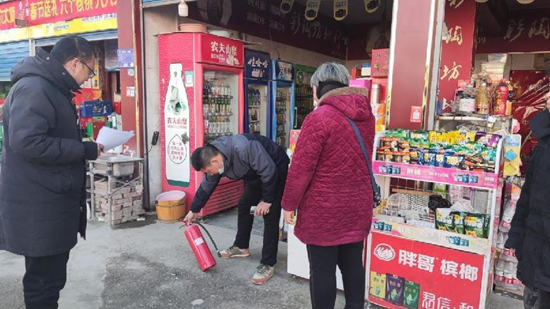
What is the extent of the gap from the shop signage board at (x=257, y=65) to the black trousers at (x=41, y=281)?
14.7 ft

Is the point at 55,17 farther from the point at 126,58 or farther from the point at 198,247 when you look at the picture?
the point at 198,247

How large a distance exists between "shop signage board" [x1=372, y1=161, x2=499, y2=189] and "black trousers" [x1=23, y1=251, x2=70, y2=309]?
2.23 m

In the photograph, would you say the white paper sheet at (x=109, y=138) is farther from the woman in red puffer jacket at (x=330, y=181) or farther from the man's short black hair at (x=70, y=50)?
the woman in red puffer jacket at (x=330, y=181)

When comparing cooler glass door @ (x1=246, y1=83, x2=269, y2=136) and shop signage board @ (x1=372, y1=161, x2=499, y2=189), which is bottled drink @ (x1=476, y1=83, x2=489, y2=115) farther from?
cooler glass door @ (x1=246, y1=83, x2=269, y2=136)

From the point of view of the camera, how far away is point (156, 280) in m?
3.38

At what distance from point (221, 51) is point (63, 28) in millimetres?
3448

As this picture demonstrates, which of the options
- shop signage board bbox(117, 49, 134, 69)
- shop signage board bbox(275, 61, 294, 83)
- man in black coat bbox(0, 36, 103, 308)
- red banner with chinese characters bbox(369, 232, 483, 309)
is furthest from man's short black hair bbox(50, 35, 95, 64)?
shop signage board bbox(275, 61, 294, 83)

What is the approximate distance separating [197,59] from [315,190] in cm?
328

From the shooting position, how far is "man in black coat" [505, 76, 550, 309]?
175cm

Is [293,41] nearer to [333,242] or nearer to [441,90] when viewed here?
[441,90]

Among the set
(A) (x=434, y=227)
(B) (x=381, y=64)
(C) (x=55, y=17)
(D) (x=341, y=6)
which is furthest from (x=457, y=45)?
(C) (x=55, y=17)

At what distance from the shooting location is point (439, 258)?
2602 mm

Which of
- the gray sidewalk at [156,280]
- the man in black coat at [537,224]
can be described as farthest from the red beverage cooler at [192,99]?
the man in black coat at [537,224]

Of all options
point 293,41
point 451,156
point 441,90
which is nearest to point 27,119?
point 451,156
